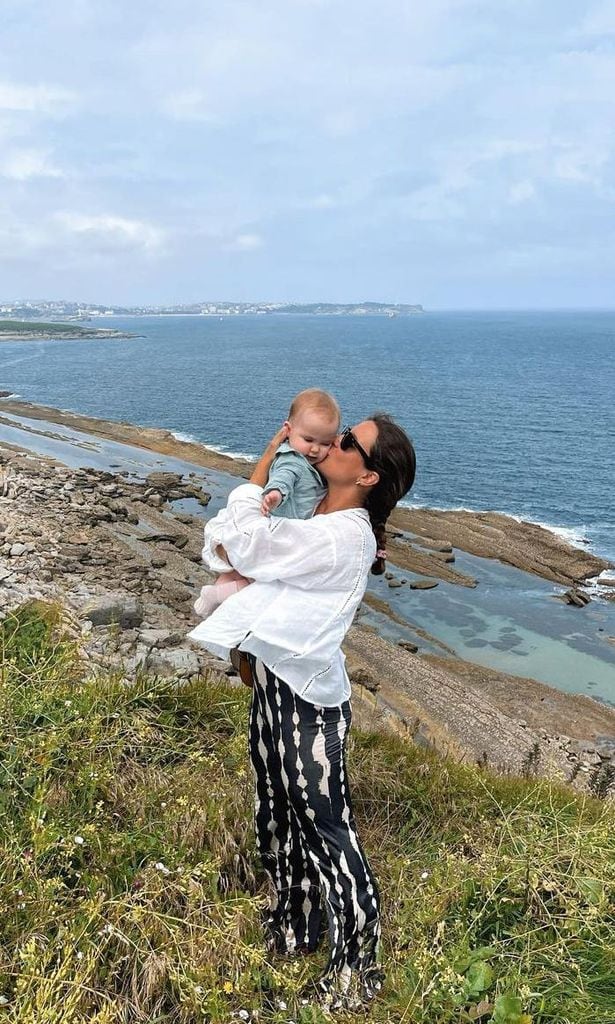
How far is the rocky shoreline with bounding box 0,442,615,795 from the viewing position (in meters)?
11.9

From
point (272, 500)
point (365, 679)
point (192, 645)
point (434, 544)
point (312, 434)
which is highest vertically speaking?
point (312, 434)

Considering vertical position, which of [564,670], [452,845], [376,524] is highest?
[376,524]

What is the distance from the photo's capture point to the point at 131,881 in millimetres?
2799

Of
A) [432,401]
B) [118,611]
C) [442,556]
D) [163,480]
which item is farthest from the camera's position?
[432,401]

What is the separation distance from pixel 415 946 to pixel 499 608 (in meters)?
18.6

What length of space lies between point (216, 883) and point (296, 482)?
1863 mm

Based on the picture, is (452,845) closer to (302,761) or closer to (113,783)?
(302,761)

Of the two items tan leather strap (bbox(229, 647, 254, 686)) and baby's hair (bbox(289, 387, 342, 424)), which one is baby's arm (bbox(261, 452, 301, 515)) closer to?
baby's hair (bbox(289, 387, 342, 424))

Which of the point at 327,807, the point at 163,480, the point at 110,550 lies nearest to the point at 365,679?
the point at 110,550

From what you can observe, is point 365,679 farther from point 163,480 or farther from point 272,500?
point 163,480

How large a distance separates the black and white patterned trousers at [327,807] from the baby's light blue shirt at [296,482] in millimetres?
614

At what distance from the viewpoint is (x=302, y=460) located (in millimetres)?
2461

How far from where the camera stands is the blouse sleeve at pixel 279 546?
233 cm

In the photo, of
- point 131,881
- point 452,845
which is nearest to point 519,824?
point 452,845
